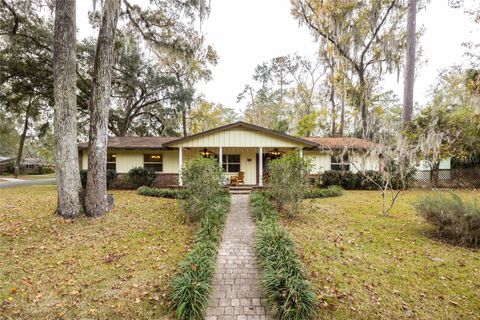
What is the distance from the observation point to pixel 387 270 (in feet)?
12.8

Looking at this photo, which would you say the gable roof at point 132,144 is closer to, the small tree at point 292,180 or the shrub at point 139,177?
the shrub at point 139,177

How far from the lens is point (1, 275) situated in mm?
3492

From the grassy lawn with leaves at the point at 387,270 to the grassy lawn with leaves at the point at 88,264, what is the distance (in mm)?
2525

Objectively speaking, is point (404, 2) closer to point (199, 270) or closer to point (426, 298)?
point (426, 298)

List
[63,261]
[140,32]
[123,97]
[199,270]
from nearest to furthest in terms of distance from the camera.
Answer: [199,270] → [63,261] → [140,32] → [123,97]

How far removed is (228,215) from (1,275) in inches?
198

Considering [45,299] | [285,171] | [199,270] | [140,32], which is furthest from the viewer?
[140,32]

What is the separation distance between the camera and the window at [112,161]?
14.1m

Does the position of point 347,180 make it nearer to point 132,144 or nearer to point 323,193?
point 323,193

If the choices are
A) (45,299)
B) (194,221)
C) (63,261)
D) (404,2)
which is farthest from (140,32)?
(404,2)

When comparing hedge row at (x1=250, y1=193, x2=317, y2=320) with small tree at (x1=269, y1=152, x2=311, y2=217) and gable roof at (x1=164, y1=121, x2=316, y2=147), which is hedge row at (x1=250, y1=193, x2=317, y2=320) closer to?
small tree at (x1=269, y1=152, x2=311, y2=217)

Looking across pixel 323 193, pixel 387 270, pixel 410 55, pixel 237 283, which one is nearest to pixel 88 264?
pixel 237 283

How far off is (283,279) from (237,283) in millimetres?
781

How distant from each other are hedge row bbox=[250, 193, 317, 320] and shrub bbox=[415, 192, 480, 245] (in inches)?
148
